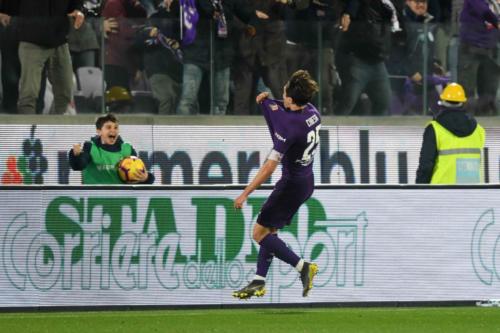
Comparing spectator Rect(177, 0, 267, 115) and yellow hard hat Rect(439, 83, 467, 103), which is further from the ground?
spectator Rect(177, 0, 267, 115)

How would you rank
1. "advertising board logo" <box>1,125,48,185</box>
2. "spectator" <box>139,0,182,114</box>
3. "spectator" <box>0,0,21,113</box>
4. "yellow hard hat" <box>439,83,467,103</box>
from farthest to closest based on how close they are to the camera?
"spectator" <box>139,0,182,114</box> < "advertising board logo" <box>1,125,48,185</box> < "spectator" <box>0,0,21,113</box> < "yellow hard hat" <box>439,83,467,103</box>

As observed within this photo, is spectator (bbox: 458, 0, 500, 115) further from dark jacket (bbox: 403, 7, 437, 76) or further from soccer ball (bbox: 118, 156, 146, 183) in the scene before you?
soccer ball (bbox: 118, 156, 146, 183)

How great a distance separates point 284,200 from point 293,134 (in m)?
0.64

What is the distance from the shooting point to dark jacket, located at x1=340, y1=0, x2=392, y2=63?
1673 cm

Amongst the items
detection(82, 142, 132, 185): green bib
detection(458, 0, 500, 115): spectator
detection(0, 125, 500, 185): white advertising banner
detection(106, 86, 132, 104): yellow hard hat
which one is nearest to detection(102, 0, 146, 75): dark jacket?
detection(106, 86, 132, 104): yellow hard hat

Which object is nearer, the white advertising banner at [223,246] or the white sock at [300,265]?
the white sock at [300,265]

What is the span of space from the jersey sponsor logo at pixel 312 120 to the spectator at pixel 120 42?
174 inches

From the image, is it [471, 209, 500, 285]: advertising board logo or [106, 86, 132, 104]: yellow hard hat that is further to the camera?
[106, 86, 132, 104]: yellow hard hat

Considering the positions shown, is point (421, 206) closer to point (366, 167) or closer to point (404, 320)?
point (404, 320)

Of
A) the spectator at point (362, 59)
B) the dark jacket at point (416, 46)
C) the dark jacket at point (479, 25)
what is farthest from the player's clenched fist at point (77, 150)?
the dark jacket at point (479, 25)

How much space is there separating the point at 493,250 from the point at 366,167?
3.87m

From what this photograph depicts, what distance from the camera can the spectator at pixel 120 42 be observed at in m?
15.9

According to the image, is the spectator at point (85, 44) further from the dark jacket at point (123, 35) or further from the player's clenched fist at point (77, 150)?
the player's clenched fist at point (77, 150)

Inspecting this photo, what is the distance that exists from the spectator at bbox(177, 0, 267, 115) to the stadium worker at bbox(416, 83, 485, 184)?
2853 mm
